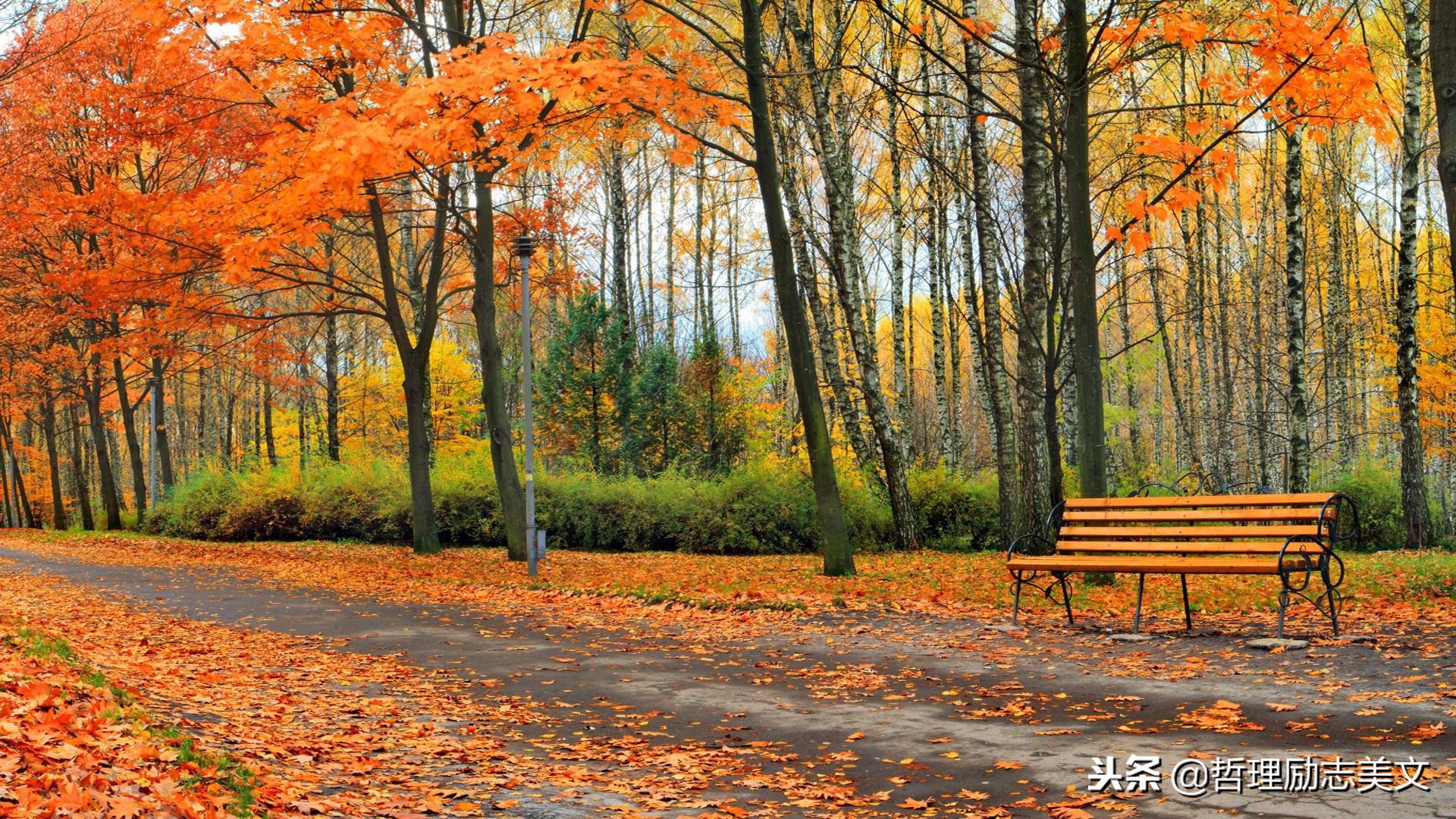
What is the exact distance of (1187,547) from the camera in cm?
795

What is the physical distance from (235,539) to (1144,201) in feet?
68.1

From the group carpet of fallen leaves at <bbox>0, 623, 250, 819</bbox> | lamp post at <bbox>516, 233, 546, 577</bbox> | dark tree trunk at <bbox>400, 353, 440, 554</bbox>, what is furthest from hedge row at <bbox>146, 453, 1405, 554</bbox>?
carpet of fallen leaves at <bbox>0, 623, 250, 819</bbox>

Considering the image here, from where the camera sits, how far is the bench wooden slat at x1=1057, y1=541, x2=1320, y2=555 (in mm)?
7652

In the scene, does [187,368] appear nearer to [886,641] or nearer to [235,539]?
[235,539]

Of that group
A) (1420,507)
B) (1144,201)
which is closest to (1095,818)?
(1144,201)

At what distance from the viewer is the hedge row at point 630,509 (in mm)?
18031

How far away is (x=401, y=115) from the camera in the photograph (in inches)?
385

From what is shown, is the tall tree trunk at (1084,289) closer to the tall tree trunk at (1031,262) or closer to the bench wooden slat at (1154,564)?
the tall tree trunk at (1031,262)

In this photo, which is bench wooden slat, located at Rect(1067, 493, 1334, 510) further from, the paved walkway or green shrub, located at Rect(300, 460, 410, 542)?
green shrub, located at Rect(300, 460, 410, 542)

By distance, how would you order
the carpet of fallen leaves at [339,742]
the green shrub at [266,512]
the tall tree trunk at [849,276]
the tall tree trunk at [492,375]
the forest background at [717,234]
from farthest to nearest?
the green shrub at [266,512]
the tall tree trunk at [492,375]
the tall tree trunk at [849,276]
the forest background at [717,234]
the carpet of fallen leaves at [339,742]

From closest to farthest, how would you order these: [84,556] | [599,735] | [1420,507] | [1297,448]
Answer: [599,735], [1420,507], [1297,448], [84,556]

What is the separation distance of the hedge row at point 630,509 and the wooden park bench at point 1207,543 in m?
8.88

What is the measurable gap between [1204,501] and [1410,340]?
8.32 metres

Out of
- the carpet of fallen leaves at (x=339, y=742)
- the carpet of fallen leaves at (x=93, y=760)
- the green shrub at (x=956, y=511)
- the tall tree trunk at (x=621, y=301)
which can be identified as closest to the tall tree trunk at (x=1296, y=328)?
the green shrub at (x=956, y=511)
